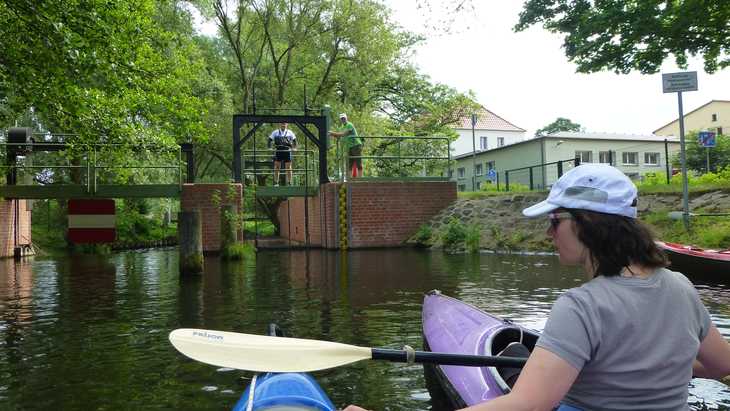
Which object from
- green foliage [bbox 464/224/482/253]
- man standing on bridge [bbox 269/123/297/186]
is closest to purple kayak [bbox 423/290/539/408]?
green foliage [bbox 464/224/482/253]

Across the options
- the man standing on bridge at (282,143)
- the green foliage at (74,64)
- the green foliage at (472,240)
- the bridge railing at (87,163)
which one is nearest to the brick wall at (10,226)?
the bridge railing at (87,163)

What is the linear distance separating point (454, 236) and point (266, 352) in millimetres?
15026

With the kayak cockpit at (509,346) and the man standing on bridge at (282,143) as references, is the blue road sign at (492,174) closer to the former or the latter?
the man standing on bridge at (282,143)

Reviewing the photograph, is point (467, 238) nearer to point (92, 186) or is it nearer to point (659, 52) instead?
point (659, 52)

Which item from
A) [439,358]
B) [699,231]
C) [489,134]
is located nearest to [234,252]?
[699,231]

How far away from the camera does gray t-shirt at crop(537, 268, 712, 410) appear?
152 centimetres

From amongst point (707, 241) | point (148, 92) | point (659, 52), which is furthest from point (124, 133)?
point (659, 52)

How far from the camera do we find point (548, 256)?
46.8 ft

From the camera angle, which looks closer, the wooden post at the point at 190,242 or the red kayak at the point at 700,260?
the red kayak at the point at 700,260

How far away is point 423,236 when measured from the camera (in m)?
18.6

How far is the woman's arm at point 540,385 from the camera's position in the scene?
1.46 meters

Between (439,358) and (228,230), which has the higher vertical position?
(228,230)

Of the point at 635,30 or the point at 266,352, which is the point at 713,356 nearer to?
the point at 266,352

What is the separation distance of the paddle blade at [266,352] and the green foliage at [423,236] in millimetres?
15901
